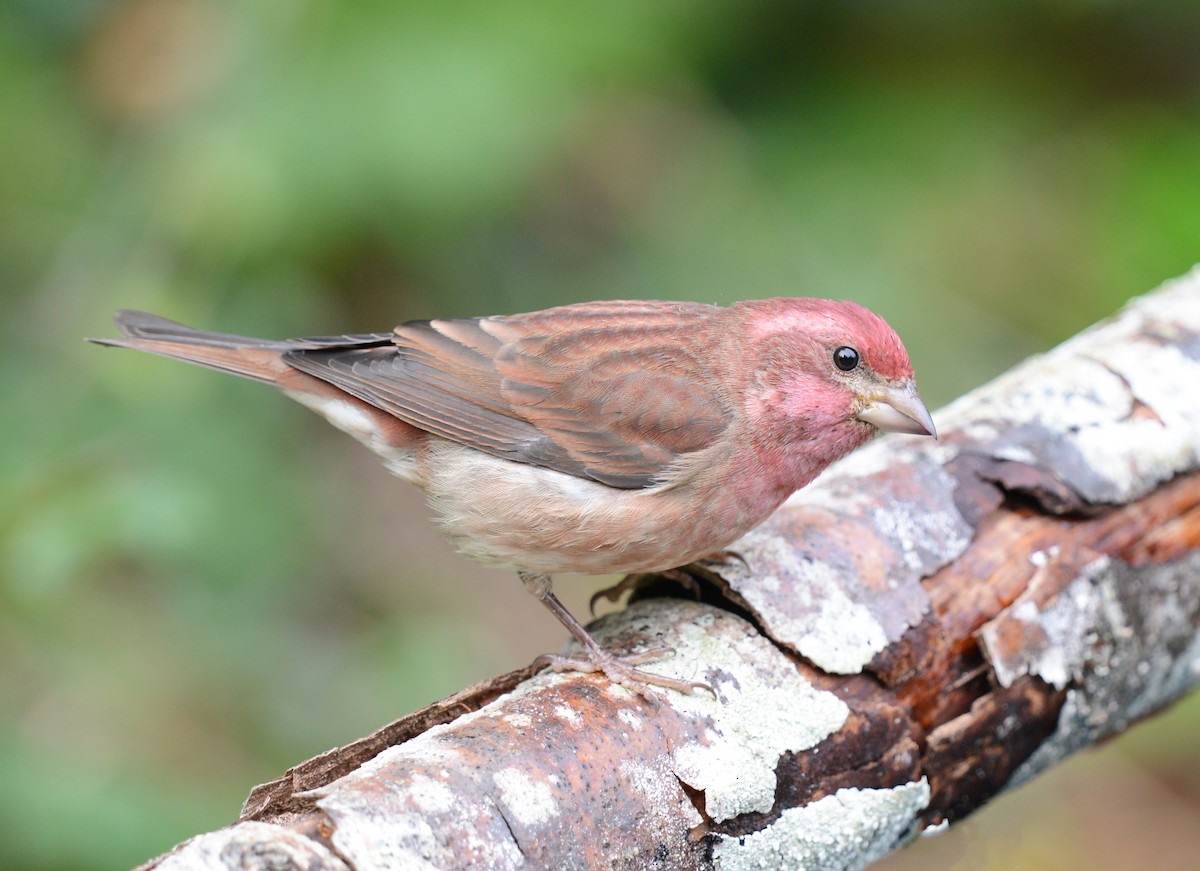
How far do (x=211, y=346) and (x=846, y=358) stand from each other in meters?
1.97

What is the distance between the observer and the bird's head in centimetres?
349

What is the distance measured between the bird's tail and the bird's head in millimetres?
1516

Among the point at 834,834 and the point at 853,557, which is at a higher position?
the point at 853,557

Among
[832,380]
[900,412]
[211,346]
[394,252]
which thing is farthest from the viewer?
[394,252]

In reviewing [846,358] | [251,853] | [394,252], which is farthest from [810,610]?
[394,252]

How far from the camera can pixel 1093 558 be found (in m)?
3.43

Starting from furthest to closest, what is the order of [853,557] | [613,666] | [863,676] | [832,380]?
1. [832,380]
2. [853,557]
3. [863,676]
4. [613,666]

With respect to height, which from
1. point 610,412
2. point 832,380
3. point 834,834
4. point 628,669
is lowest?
point 834,834

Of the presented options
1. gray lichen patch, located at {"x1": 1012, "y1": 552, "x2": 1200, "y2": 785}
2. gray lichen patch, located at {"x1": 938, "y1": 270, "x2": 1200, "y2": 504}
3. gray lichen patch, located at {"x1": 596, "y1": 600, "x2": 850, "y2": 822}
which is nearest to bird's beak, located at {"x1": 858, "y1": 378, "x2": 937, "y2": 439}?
gray lichen patch, located at {"x1": 938, "y1": 270, "x2": 1200, "y2": 504}

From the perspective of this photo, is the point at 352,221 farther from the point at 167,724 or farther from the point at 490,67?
the point at 167,724

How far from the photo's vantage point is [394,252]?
6039 mm

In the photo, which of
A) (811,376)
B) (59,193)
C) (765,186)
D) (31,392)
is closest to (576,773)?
(811,376)

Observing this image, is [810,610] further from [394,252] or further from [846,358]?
[394,252]

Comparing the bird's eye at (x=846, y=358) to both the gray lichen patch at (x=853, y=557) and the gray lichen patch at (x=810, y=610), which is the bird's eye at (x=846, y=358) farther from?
the gray lichen patch at (x=810, y=610)
